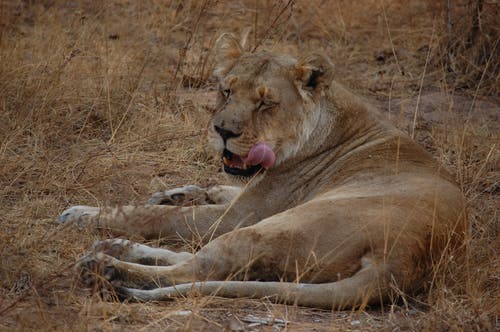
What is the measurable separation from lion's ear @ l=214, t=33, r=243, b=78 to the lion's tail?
1712 millimetres

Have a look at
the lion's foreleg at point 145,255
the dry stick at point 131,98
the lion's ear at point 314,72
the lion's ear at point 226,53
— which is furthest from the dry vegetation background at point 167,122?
the lion's ear at point 314,72

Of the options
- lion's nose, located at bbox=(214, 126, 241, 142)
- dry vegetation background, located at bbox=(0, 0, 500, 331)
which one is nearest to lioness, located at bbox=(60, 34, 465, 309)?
lion's nose, located at bbox=(214, 126, 241, 142)

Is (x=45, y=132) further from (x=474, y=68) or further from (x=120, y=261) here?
(x=474, y=68)

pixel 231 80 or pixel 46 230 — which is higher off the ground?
pixel 231 80

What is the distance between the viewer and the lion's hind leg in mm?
4066

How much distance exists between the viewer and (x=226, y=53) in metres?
5.54

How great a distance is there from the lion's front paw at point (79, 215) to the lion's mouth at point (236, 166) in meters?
0.77

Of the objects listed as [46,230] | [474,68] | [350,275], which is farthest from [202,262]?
[474,68]

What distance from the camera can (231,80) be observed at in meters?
5.21

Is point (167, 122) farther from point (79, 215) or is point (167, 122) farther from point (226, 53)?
point (79, 215)

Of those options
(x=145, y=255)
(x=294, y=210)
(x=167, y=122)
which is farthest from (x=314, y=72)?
(x=167, y=122)

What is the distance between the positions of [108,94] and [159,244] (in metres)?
2.01

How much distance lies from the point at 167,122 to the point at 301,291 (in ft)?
10.1

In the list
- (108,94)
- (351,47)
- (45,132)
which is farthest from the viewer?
(351,47)
